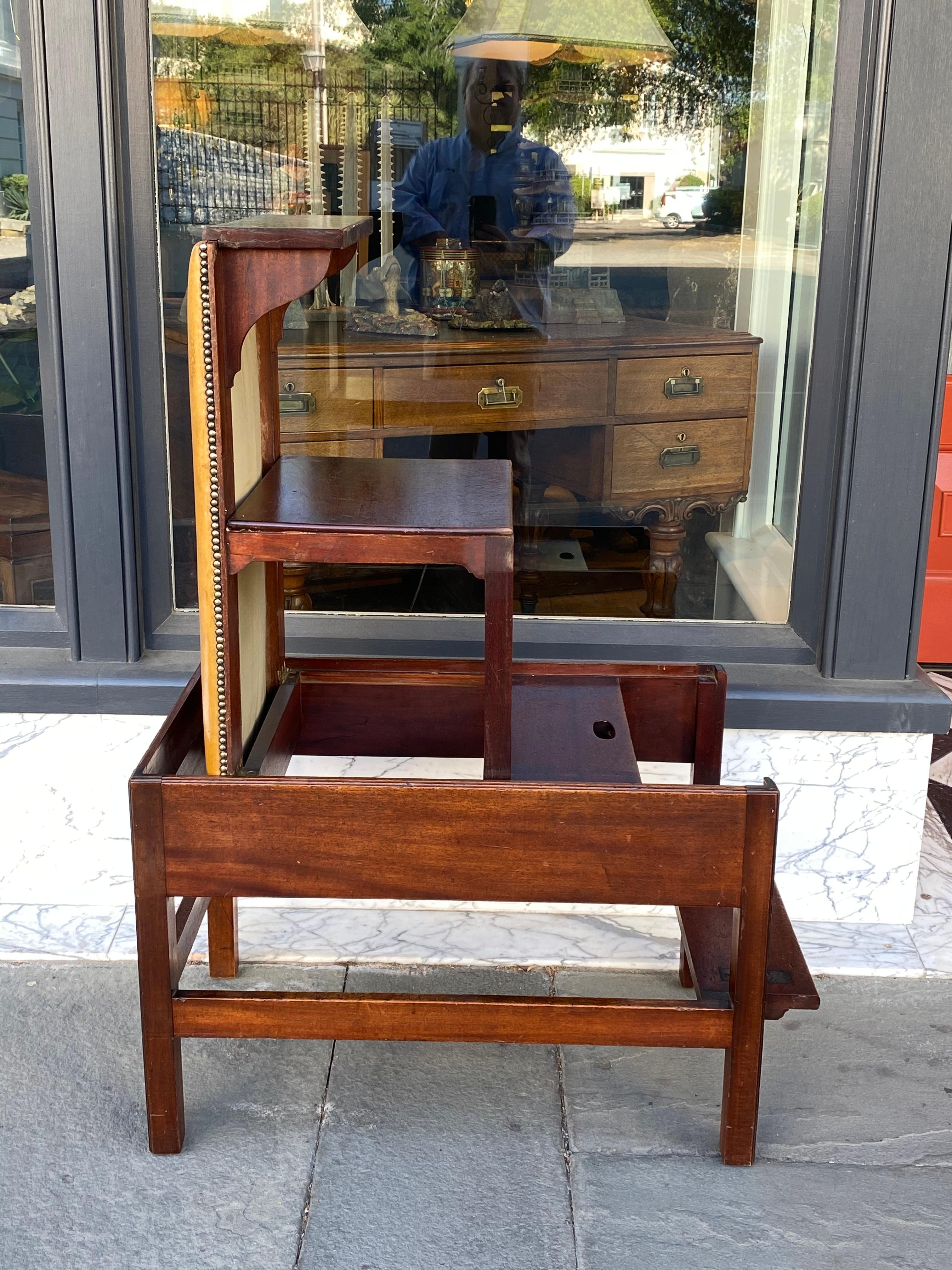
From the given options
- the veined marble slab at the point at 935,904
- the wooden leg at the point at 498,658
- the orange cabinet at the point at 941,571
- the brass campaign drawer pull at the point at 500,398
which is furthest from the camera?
the orange cabinet at the point at 941,571

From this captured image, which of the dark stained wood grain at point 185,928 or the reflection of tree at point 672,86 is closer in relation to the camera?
the dark stained wood grain at point 185,928

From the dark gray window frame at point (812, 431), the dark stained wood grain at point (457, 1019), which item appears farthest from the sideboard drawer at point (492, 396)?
the dark stained wood grain at point (457, 1019)

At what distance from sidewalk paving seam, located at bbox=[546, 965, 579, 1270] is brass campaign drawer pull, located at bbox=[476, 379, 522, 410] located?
96 cm

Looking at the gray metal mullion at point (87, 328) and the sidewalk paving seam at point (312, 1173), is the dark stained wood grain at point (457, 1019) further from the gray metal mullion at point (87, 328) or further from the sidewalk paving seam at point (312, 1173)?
the gray metal mullion at point (87, 328)

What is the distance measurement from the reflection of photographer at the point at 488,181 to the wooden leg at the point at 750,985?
108cm

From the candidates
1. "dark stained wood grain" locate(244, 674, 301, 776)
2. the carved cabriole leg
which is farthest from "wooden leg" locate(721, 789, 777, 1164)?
the carved cabriole leg

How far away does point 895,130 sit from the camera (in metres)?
1.88

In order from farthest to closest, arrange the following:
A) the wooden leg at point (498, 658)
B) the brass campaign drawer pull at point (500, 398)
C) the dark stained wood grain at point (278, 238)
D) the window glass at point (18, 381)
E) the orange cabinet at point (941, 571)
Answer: the orange cabinet at point (941, 571) → the brass campaign drawer pull at point (500, 398) → the window glass at point (18, 381) → the wooden leg at point (498, 658) → the dark stained wood grain at point (278, 238)

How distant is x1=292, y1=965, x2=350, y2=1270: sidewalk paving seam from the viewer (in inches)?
56.9

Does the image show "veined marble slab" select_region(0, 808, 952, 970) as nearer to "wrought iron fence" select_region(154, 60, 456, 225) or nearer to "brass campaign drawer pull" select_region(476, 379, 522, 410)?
"brass campaign drawer pull" select_region(476, 379, 522, 410)

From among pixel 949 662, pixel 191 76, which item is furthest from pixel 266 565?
pixel 949 662

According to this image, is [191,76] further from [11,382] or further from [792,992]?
[792,992]

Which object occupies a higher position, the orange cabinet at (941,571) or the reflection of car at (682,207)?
the reflection of car at (682,207)

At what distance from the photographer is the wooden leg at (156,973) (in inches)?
57.5
